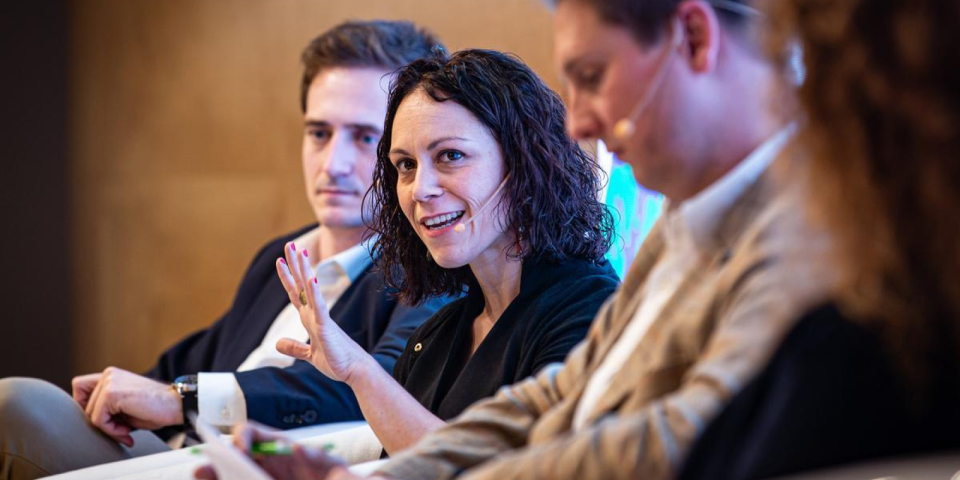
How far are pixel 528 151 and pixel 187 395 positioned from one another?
1031 mm

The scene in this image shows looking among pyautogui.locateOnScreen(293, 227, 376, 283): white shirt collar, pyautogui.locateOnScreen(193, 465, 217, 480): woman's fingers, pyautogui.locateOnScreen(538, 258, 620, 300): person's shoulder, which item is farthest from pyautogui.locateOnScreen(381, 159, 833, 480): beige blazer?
pyautogui.locateOnScreen(293, 227, 376, 283): white shirt collar

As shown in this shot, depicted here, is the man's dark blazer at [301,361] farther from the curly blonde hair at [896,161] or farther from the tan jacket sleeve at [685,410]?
the curly blonde hair at [896,161]

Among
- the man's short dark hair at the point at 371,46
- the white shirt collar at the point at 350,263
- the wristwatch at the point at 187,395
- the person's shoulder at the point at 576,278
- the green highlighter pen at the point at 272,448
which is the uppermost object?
the man's short dark hair at the point at 371,46

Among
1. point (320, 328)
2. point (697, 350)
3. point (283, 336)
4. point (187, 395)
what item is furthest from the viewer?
point (283, 336)

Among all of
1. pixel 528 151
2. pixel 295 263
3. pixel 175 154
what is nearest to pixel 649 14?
pixel 528 151

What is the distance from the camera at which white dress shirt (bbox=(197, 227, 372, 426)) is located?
2.41 meters

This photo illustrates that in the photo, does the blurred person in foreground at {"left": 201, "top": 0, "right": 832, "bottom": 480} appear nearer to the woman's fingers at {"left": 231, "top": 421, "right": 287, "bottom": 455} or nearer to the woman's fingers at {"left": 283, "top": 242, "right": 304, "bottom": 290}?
the woman's fingers at {"left": 231, "top": 421, "right": 287, "bottom": 455}

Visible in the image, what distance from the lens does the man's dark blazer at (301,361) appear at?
2391mm

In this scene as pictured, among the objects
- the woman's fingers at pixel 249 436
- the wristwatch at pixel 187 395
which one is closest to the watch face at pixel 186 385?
the wristwatch at pixel 187 395

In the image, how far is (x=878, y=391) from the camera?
3.08 feet

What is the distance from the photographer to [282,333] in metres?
2.75

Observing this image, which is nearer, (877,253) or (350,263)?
(877,253)

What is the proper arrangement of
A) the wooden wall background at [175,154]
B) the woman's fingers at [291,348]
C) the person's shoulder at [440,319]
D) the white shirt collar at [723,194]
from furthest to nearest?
the wooden wall background at [175,154]
the person's shoulder at [440,319]
the woman's fingers at [291,348]
the white shirt collar at [723,194]

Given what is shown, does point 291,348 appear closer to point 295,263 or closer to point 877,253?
point 295,263
